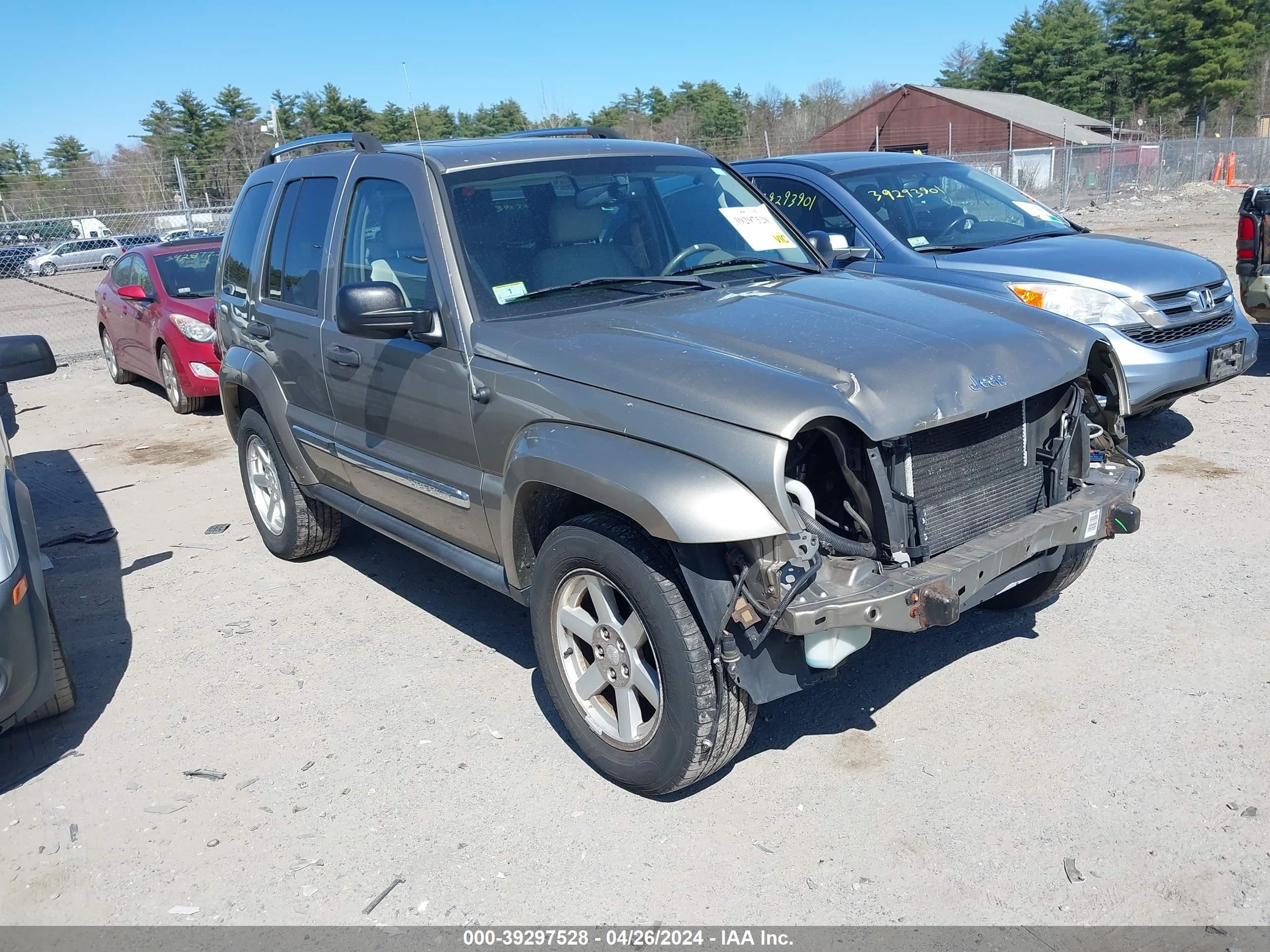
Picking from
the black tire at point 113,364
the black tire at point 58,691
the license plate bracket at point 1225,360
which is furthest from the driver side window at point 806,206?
the black tire at point 113,364

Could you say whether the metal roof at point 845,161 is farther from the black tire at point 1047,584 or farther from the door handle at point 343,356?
the black tire at point 1047,584

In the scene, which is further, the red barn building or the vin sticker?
the red barn building

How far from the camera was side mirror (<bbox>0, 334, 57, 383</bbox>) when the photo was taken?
14.3 feet

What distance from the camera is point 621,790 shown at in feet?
11.5

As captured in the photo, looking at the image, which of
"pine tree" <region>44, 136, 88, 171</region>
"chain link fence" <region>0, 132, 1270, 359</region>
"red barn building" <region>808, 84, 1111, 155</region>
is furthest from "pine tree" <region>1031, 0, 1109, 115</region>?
"pine tree" <region>44, 136, 88, 171</region>

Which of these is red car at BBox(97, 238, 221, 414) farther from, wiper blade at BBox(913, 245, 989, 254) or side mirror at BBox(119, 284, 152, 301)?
wiper blade at BBox(913, 245, 989, 254)

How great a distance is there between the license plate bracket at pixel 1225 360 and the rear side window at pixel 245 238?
215 inches

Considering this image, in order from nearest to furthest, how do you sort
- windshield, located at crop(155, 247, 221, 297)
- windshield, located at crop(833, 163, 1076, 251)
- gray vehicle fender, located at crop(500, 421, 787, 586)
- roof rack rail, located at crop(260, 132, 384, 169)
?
gray vehicle fender, located at crop(500, 421, 787, 586) → roof rack rail, located at crop(260, 132, 384, 169) → windshield, located at crop(833, 163, 1076, 251) → windshield, located at crop(155, 247, 221, 297)

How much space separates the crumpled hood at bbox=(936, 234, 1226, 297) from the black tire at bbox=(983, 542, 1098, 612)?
2493 millimetres

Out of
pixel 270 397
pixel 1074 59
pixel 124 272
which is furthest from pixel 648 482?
pixel 1074 59

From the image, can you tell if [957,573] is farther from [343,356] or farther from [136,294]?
[136,294]

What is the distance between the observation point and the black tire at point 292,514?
552cm

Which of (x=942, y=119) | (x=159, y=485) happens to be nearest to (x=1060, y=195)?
(x=942, y=119)

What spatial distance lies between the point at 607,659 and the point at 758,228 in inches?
87.2
